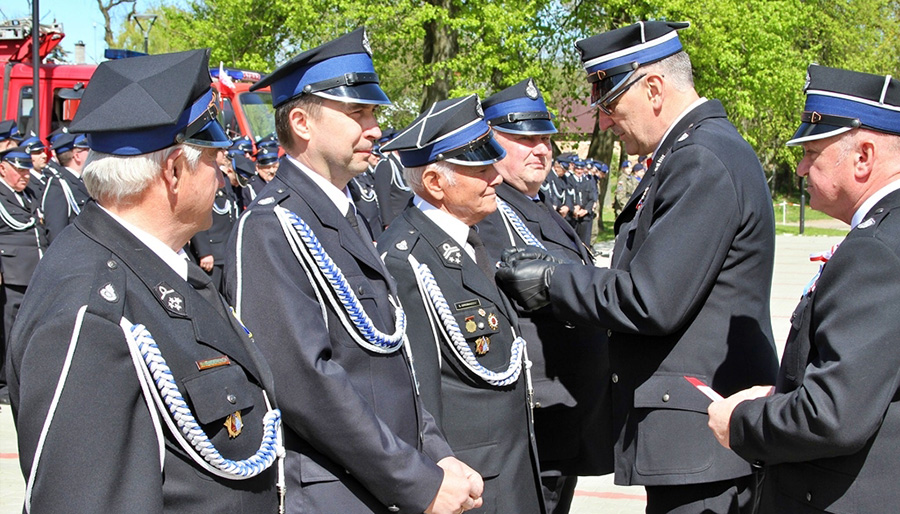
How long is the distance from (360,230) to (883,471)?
1.58 meters

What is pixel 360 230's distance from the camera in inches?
110

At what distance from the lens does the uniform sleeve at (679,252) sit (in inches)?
111

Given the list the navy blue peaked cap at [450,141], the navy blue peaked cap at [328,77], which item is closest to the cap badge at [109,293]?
the navy blue peaked cap at [328,77]

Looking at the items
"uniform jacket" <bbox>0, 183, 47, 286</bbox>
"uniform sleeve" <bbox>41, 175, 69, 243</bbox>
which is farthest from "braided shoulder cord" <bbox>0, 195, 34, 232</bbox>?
"uniform sleeve" <bbox>41, 175, 69, 243</bbox>

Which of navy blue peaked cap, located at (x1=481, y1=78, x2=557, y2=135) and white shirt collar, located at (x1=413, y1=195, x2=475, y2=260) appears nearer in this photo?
white shirt collar, located at (x1=413, y1=195, x2=475, y2=260)

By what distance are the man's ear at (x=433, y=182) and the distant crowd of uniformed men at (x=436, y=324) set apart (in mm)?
16

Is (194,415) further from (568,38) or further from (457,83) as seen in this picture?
(568,38)

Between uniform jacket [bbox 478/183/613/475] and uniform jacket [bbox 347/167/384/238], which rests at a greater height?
uniform jacket [bbox 478/183/613/475]

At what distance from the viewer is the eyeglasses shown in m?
3.21

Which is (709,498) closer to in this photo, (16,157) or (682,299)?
(682,299)

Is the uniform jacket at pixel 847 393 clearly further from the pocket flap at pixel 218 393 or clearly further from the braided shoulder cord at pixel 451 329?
the pocket flap at pixel 218 393

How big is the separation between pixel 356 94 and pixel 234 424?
A: 4.00ft

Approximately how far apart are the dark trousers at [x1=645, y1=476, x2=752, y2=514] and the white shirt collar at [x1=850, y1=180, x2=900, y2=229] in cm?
104

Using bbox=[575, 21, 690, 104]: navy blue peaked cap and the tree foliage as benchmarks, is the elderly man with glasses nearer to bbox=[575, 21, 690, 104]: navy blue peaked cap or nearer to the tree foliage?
bbox=[575, 21, 690, 104]: navy blue peaked cap
